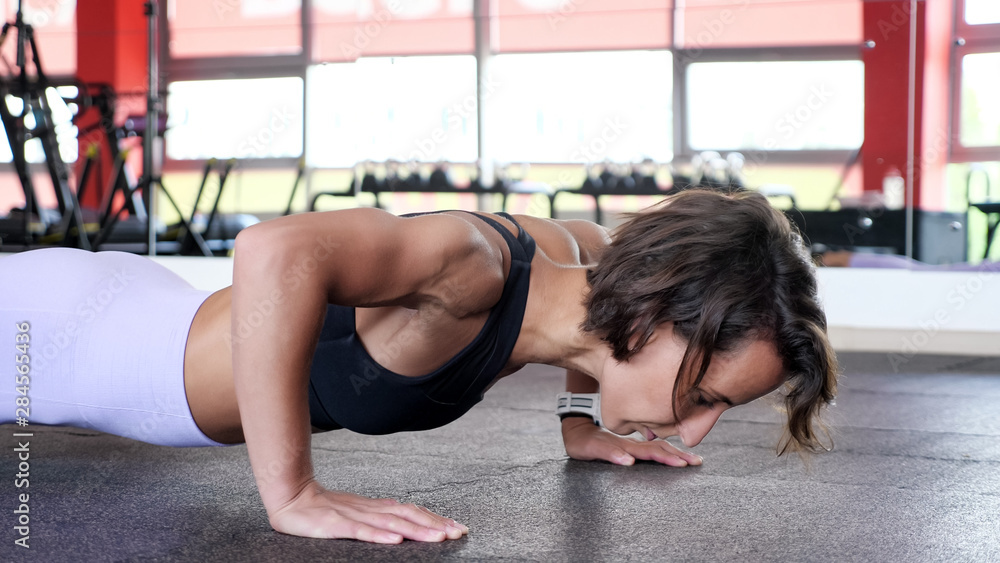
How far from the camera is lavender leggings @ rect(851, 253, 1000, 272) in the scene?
3.38 meters

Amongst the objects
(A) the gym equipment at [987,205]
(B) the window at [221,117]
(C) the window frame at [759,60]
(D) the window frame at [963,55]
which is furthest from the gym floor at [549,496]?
(B) the window at [221,117]

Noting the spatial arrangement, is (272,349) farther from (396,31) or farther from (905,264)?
(396,31)

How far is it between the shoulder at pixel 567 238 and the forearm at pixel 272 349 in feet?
1.32

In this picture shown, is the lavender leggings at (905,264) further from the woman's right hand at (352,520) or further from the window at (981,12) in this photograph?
the woman's right hand at (352,520)

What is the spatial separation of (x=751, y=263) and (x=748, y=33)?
9.86ft

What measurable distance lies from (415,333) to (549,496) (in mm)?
393

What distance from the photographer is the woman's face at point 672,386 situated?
1.05m

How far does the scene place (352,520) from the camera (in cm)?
105

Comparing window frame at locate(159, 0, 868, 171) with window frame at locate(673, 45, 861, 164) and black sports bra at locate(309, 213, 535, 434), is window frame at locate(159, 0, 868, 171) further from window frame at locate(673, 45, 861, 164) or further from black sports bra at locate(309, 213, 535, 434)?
black sports bra at locate(309, 213, 535, 434)

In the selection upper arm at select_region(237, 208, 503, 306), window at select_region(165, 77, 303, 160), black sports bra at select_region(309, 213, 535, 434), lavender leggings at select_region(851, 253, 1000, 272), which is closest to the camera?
upper arm at select_region(237, 208, 503, 306)

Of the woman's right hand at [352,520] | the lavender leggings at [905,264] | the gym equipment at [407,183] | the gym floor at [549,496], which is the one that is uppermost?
the gym equipment at [407,183]

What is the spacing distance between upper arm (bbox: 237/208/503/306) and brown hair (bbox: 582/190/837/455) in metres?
0.21

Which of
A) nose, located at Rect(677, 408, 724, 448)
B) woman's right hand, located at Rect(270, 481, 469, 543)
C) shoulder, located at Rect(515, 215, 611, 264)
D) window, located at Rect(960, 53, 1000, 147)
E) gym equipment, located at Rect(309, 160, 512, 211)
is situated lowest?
woman's right hand, located at Rect(270, 481, 469, 543)

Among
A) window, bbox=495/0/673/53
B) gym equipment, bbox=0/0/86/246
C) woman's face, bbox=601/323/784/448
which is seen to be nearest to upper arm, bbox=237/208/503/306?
woman's face, bbox=601/323/784/448
